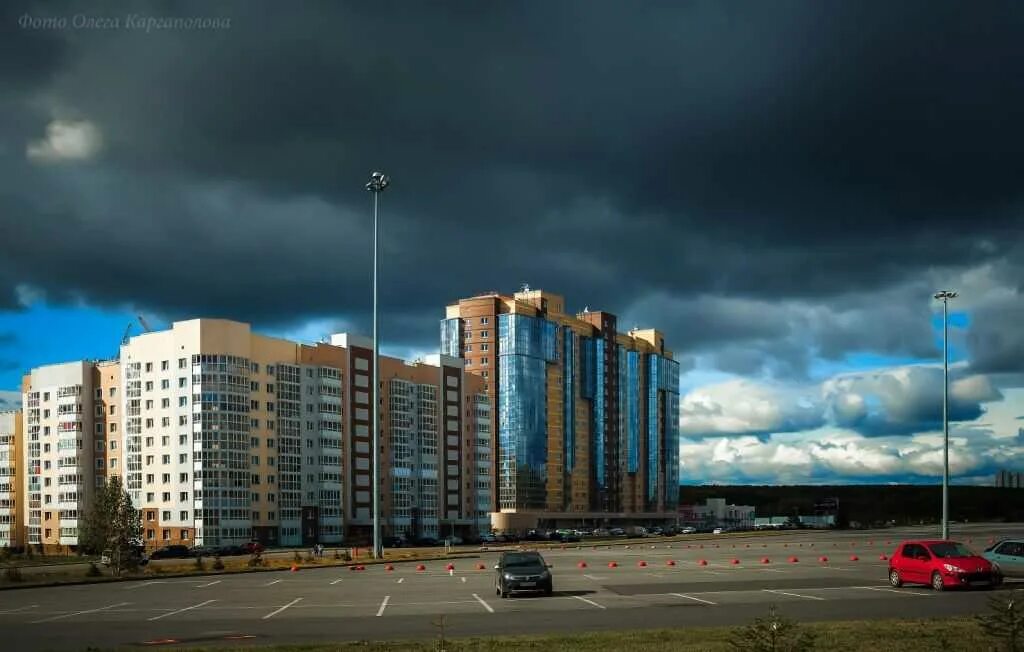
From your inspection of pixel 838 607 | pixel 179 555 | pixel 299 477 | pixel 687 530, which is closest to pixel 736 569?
pixel 838 607

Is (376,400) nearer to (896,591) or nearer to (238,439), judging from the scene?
(896,591)

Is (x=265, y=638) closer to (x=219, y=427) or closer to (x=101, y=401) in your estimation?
(x=219, y=427)

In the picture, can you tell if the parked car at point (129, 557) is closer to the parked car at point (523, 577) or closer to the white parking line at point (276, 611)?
the white parking line at point (276, 611)

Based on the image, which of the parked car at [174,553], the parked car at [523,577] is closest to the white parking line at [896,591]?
the parked car at [523,577]

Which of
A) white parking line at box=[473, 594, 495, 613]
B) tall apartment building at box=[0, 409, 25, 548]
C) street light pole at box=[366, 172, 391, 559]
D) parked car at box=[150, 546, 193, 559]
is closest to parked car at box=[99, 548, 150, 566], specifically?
street light pole at box=[366, 172, 391, 559]

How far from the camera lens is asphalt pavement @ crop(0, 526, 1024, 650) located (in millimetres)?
27000

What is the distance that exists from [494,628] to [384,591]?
55.0 ft

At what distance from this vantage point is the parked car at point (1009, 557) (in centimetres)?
3903

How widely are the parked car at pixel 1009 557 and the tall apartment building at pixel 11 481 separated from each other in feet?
490

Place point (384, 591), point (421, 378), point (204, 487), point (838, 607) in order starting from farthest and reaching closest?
1. point (421, 378)
2. point (204, 487)
3. point (384, 591)
4. point (838, 607)

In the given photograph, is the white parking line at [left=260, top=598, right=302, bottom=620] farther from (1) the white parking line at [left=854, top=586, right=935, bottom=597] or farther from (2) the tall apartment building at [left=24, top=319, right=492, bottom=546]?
(2) the tall apartment building at [left=24, top=319, right=492, bottom=546]

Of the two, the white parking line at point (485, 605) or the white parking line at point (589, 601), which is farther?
the white parking line at point (589, 601)

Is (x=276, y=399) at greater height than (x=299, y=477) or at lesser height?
greater

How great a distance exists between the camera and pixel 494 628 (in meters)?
26.7
